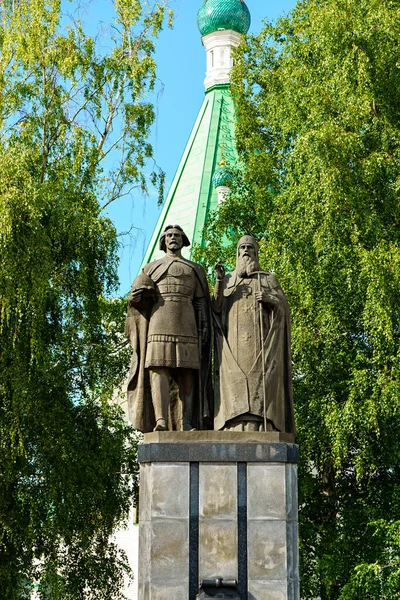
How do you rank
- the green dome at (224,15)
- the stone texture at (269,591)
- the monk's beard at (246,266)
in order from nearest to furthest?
the stone texture at (269,591) < the monk's beard at (246,266) < the green dome at (224,15)

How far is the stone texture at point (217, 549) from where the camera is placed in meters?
8.73

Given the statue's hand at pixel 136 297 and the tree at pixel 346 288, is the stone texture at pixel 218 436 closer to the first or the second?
the statue's hand at pixel 136 297

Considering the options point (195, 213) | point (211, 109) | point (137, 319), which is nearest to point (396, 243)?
point (137, 319)

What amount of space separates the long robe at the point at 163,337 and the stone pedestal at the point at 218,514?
0.57m

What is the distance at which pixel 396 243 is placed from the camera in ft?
52.1

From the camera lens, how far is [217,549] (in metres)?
8.77

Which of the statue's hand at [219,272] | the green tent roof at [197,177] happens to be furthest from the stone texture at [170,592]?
the green tent roof at [197,177]

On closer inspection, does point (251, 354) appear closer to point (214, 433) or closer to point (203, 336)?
point (203, 336)

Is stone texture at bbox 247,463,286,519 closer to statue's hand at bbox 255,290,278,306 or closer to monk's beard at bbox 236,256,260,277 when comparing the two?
statue's hand at bbox 255,290,278,306

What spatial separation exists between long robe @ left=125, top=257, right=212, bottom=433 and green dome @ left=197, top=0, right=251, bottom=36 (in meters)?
23.0

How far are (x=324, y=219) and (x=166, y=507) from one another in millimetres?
8351

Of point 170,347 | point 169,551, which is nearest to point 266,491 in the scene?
point 169,551

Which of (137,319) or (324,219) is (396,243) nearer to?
(324,219)

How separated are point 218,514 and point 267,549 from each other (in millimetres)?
504
